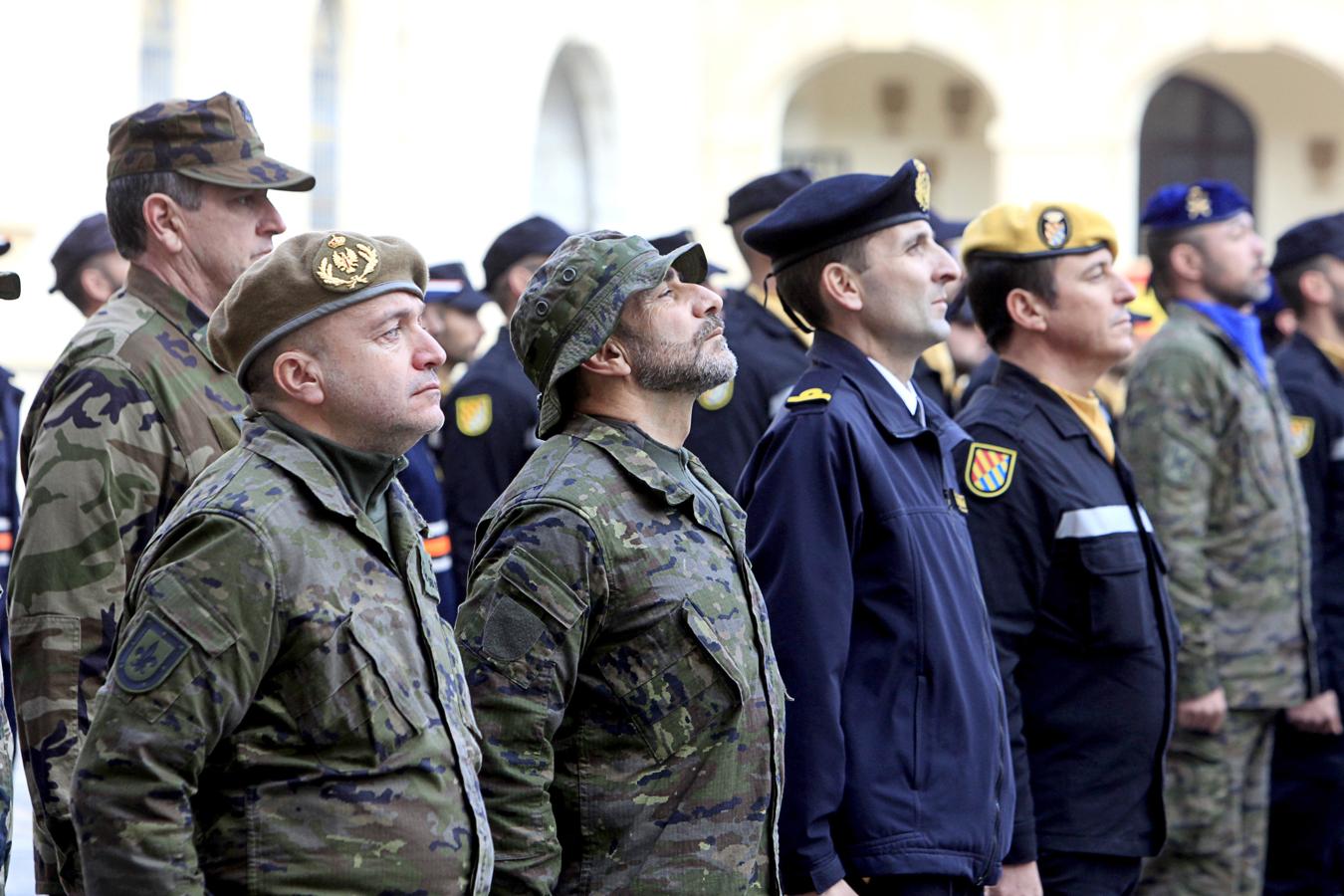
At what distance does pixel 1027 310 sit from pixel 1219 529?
3.88 feet

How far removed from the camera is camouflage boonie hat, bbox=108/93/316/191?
11.2ft

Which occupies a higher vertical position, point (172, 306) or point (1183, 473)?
point (172, 306)

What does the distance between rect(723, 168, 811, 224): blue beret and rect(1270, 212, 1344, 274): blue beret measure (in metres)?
1.75

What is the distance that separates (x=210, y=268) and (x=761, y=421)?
81.3 inches

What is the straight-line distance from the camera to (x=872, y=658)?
329cm

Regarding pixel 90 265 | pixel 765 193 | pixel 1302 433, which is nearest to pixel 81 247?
pixel 90 265

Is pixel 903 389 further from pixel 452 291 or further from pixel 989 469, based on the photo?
pixel 452 291

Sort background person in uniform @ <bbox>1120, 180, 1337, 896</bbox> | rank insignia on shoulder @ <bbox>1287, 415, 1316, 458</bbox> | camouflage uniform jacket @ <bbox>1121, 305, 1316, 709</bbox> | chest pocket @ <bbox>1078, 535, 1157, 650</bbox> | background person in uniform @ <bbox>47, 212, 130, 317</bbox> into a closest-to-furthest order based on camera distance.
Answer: chest pocket @ <bbox>1078, 535, 1157, 650</bbox>
background person in uniform @ <bbox>1120, 180, 1337, 896</bbox>
camouflage uniform jacket @ <bbox>1121, 305, 1316, 709</bbox>
background person in uniform @ <bbox>47, 212, 130, 317</bbox>
rank insignia on shoulder @ <bbox>1287, 415, 1316, 458</bbox>

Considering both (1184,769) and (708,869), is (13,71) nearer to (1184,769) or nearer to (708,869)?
(1184,769)

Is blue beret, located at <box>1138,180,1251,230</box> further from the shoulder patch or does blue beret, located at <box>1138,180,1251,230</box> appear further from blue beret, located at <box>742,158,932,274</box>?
the shoulder patch

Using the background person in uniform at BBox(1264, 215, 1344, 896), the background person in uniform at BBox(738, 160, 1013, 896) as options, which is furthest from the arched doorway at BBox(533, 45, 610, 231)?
the background person in uniform at BBox(738, 160, 1013, 896)

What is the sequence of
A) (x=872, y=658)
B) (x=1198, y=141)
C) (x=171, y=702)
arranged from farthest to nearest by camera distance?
(x=1198, y=141)
(x=872, y=658)
(x=171, y=702)

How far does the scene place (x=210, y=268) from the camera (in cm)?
340

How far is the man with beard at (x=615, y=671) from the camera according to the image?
273 cm
